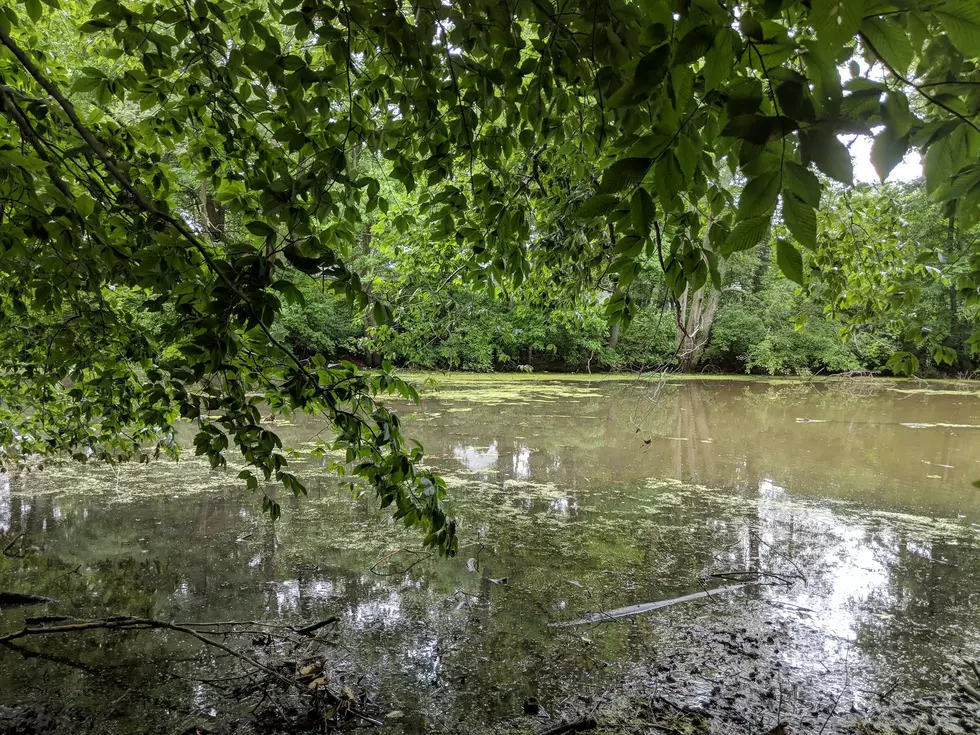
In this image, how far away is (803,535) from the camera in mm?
4703

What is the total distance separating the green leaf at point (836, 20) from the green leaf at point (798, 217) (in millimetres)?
153

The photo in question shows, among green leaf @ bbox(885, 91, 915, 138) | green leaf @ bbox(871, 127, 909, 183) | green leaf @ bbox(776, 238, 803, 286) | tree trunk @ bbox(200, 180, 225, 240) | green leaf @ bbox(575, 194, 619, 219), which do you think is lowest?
green leaf @ bbox(776, 238, 803, 286)

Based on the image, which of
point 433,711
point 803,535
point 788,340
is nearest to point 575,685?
point 433,711

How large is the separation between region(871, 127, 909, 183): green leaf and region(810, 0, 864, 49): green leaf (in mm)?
157

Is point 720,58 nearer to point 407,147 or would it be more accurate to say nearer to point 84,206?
point 407,147

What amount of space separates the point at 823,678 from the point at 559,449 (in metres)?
5.07

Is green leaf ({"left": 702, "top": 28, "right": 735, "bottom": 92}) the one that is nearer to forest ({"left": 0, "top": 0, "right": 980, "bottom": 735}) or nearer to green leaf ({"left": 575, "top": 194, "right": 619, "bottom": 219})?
forest ({"left": 0, "top": 0, "right": 980, "bottom": 735})

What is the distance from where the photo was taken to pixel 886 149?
70cm

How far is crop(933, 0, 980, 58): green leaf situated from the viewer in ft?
1.98

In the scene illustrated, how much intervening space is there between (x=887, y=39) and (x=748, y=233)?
25cm

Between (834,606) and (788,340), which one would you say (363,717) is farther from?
(788,340)

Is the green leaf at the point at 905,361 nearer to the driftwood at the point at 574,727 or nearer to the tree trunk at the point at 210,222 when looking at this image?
the driftwood at the point at 574,727

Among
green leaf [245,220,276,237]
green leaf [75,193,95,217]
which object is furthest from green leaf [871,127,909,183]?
green leaf [75,193,95,217]

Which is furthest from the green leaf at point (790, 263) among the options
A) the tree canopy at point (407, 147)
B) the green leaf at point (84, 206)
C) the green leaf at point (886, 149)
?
the green leaf at point (84, 206)
